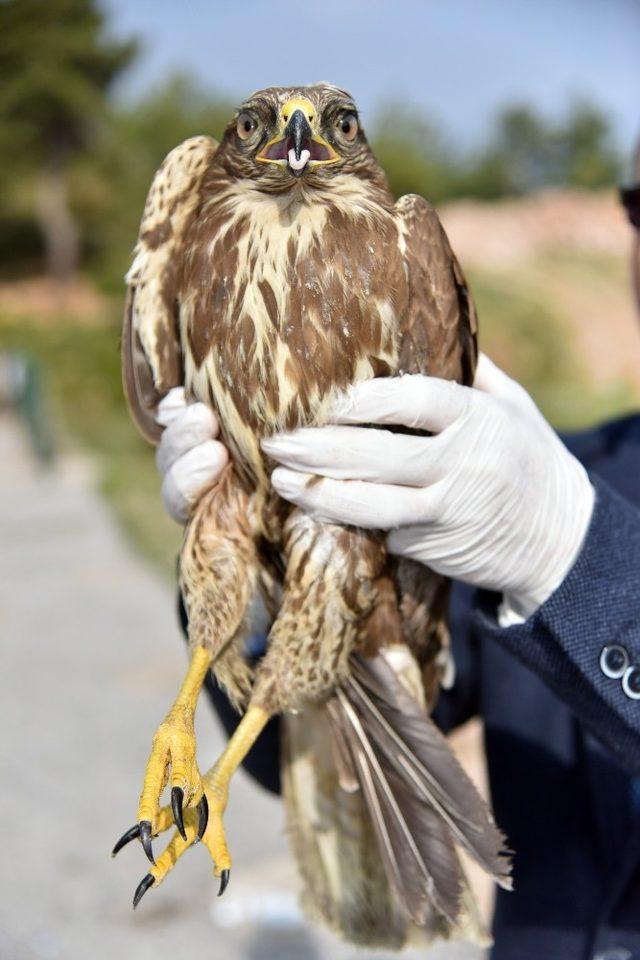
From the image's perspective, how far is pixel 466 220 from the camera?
118 ft

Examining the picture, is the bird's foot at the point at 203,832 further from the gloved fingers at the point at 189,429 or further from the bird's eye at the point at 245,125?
the bird's eye at the point at 245,125

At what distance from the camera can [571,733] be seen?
265 cm

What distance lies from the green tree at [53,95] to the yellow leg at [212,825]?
26.7m

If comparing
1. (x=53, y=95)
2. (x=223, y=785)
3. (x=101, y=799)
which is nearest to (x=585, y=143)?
(x=53, y=95)

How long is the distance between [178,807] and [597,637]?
0.85 metres

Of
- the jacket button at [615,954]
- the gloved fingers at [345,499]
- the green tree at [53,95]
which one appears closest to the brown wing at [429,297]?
the gloved fingers at [345,499]

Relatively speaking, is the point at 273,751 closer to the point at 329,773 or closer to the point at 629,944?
the point at 329,773

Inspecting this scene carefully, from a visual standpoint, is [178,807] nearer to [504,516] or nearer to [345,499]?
[345,499]

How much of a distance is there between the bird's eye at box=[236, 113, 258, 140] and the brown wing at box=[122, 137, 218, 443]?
7.5 inches

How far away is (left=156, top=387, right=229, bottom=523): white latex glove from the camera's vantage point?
2.05m

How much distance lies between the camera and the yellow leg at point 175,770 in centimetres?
176

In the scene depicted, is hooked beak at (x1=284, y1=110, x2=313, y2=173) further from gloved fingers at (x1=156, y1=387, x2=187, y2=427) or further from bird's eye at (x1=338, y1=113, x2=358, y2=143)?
gloved fingers at (x1=156, y1=387, x2=187, y2=427)

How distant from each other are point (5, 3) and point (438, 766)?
26039 millimetres

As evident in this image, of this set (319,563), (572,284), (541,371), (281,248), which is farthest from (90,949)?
(572,284)
